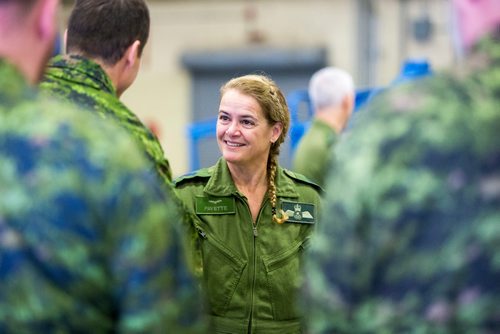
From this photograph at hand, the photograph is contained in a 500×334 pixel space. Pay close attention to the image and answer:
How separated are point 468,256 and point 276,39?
51.0ft

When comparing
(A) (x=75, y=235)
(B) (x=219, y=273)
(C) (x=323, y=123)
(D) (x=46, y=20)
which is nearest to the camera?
(A) (x=75, y=235)

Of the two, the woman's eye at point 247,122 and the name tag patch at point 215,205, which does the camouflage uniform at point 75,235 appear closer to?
the name tag patch at point 215,205

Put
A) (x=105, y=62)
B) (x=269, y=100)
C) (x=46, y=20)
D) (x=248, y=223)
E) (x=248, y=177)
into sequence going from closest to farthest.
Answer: (x=46, y=20), (x=105, y=62), (x=248, y=223), (x=248, y=177), (x=269, y=100)

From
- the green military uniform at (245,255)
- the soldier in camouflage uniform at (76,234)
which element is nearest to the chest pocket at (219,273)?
the green military uniform at (245,255)

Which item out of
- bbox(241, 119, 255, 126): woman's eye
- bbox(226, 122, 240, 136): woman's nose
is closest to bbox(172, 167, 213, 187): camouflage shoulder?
bbox(226, 122, 240, 136): woman's nose

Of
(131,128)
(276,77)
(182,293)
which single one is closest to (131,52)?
(131,128)

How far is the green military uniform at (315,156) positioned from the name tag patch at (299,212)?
2.00 metres

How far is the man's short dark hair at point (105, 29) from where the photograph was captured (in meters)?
3.66

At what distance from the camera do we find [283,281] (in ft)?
16.3

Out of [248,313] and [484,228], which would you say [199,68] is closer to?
[248,313]

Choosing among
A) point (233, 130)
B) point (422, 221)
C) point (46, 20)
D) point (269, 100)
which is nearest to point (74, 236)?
point (46, 20)

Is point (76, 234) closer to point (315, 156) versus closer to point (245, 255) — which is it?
point (245, 255)

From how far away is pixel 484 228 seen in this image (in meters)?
2.23

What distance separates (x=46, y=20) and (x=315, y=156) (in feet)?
16.8
